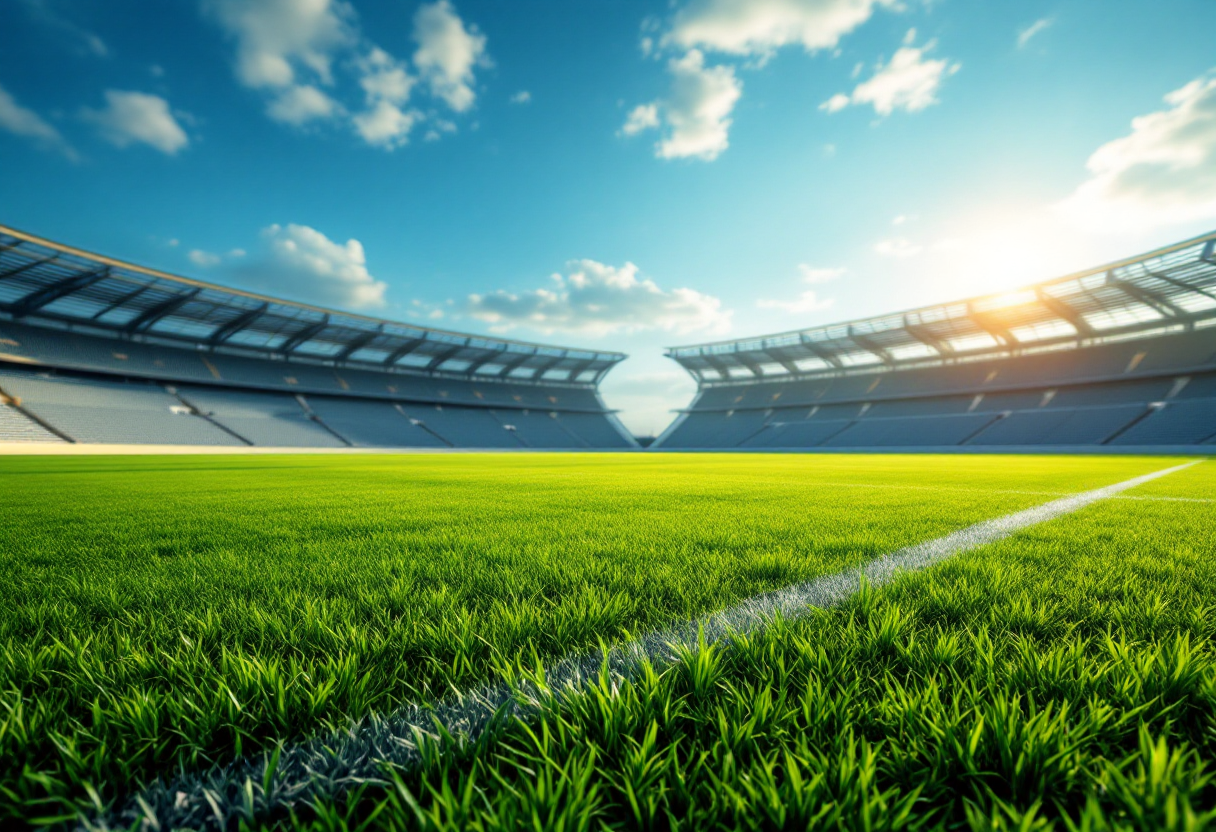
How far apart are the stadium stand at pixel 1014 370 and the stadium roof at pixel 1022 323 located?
4.6 inches

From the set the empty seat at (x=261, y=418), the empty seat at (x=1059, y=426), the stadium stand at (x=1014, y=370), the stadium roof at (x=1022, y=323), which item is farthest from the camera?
the empty seat at (x=261, y=418)

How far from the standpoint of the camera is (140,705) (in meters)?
1.12

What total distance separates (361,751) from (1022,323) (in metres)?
54.6

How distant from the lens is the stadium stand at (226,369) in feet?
102

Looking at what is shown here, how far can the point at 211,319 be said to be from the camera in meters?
38.1

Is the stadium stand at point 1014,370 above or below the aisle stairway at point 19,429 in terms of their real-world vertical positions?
above

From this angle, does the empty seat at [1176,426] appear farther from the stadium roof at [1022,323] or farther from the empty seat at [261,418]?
the empty seat at [261,418]

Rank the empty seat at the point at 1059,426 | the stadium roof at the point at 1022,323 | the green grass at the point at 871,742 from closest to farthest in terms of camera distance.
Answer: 1. the green grass at the point at 871,742
2. the stadium roof at the point at 1022,323
3. the empty seat at the point at 1059,426

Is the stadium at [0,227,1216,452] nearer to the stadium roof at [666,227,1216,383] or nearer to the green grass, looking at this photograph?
the stadium roof at [666,227,1216,383]

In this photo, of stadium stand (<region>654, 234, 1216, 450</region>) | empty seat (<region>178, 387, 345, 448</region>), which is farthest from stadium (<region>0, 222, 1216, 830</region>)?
stadium stand (<region>654, 234, 1216, 450</region>)

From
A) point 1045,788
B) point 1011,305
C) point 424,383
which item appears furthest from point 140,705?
point 424,383

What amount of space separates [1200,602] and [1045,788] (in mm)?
2108

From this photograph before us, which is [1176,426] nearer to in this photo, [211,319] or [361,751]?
[361,751]

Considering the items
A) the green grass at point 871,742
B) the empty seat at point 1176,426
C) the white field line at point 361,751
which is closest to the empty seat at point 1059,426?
the empty seat at point 1176,426
